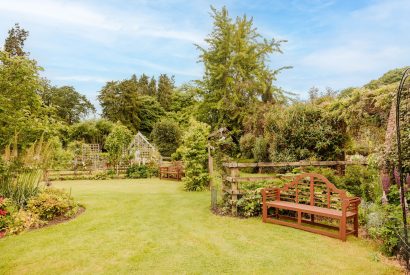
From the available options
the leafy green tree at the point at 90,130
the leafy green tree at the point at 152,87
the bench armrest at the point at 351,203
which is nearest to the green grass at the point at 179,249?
the bench armrest at the point at 351,203

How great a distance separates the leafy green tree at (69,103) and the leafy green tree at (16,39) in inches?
441

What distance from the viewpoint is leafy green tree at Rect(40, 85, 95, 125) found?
3750 cm

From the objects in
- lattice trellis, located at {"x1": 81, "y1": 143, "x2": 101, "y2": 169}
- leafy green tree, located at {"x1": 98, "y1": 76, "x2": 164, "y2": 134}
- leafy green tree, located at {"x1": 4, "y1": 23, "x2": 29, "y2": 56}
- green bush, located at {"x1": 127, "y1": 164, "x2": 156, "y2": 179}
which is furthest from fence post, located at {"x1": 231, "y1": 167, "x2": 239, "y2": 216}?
leafy green tree, located at {"x1": 98, "y1": 76, "x2": 164, "y2": 134}

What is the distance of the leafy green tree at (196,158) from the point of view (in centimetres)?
1133

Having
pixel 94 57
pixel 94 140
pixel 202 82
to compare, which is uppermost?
pixel 202 82

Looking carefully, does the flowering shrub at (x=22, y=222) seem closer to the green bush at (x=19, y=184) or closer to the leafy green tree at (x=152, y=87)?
the green bush at (x=19, y=184)

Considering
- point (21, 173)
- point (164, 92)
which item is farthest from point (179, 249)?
point (164, 92)

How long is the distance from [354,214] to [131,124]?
32411mm

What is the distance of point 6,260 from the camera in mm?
4363

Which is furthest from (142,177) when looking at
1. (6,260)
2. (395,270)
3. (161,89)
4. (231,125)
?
(161,89)

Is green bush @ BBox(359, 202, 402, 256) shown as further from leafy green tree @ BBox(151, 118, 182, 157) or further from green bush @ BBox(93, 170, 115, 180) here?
leafy green tree @ BBox(151, 118, 182, 157)

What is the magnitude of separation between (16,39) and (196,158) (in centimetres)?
2311

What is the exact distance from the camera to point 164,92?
1606 inches

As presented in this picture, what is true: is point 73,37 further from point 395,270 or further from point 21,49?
point 21,49
